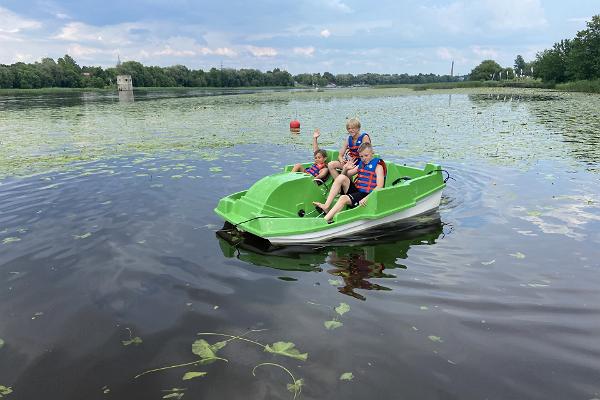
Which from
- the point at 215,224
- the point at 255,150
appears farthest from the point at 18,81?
the point at 215,224

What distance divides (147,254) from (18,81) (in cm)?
10507

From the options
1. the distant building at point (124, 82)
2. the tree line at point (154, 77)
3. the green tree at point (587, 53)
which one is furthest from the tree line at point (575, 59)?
the distant building at point (124, 82)

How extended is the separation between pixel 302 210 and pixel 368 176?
1236mm

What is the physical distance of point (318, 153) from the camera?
7.36m

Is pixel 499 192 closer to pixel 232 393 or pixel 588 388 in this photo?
pixel 588 388

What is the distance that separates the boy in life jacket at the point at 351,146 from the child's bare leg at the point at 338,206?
95 centimetres

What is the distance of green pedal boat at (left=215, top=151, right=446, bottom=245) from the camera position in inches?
225

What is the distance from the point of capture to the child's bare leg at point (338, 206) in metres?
5.98

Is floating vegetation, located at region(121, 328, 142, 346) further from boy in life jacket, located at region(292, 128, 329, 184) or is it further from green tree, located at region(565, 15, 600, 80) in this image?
green tree, located at region(565, 15, 600, 80)

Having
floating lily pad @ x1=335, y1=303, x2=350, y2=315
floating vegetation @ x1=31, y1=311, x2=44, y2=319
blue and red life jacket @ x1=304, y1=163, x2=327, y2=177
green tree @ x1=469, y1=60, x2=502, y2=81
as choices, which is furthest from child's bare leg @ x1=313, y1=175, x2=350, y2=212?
green tree @ x1=469, y1=60, x2=502, y2=81

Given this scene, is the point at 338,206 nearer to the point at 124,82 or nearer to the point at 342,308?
the point at 342,308

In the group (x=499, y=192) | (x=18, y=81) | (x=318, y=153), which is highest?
(x=18, y=81)

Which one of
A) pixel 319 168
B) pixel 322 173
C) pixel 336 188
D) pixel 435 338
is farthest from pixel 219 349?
pixel 319 168

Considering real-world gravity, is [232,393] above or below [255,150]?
below
